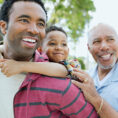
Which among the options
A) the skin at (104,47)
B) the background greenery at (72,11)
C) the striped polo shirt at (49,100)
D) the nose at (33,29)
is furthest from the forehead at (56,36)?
the background greenery at (72,11)

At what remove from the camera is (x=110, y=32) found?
2.67 m

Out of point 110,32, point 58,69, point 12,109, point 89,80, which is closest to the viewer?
point 12,109

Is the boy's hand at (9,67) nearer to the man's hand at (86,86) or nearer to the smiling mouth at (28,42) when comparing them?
the smiling mouth at (28,42)

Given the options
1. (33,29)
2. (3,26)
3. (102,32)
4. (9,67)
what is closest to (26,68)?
(9,67)

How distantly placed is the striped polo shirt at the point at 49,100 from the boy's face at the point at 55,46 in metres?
1.04

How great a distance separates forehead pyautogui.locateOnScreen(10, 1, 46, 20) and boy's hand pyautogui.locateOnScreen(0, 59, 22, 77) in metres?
0.42

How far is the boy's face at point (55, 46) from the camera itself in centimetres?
252

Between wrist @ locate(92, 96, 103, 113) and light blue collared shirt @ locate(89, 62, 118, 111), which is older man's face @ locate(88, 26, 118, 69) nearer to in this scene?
light blue collared shirt @ locate(89, 62, 118, 111)

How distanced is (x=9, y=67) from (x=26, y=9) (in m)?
0.52

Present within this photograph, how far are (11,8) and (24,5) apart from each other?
0.54ft

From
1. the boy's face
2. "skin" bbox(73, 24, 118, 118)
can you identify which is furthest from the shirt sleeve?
"skin" bbox(73, 24, 118, 118)

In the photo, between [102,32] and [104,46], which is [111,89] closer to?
[104,46]

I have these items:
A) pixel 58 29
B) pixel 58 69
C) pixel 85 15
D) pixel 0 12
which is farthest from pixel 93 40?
pixel 85 15

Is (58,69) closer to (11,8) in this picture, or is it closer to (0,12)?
(11,8)
